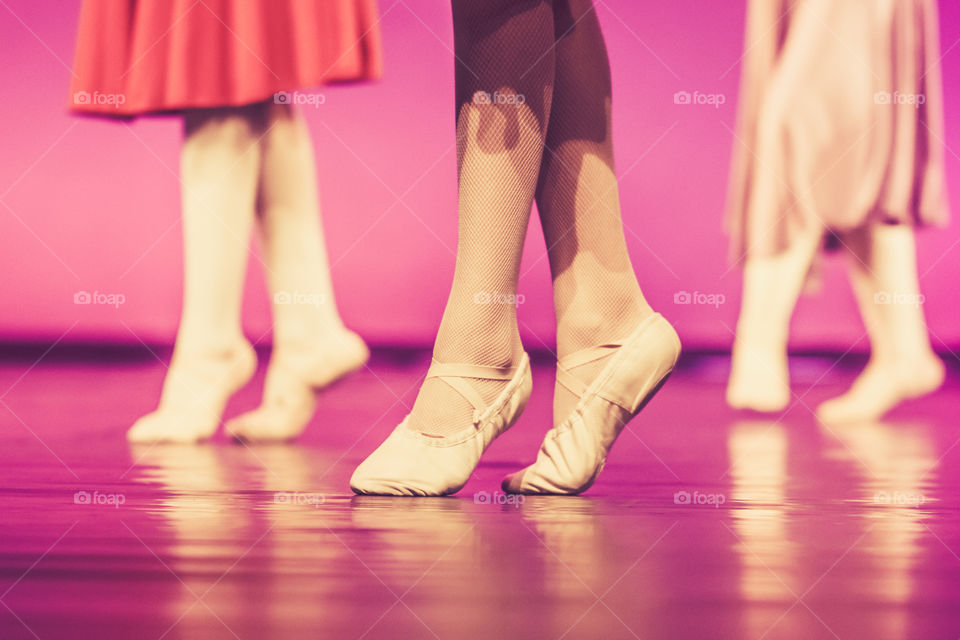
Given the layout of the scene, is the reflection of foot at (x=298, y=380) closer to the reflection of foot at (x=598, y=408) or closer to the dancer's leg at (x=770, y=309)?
the reflection of foot at (x=598, y=408)

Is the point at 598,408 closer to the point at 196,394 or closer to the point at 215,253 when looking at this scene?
the point at 196,394

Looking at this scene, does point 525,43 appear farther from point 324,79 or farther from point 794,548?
point 324,79

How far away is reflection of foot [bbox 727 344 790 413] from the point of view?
214 cm

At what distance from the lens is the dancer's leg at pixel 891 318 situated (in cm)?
217

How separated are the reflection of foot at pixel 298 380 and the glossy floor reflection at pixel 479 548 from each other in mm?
245

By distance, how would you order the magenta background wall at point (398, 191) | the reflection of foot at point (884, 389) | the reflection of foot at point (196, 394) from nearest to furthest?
the reflection of foot at point (196, 394)
the reflection of foot at point (884, 389)
the magenta background wall at point (398, 191)

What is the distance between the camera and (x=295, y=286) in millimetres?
1661

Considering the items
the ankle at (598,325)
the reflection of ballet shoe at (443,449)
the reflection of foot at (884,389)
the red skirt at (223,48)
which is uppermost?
the red skirt at (223,48)

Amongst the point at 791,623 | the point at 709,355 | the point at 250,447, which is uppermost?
the point at 791,623

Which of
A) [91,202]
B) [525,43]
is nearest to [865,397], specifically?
[525,43]

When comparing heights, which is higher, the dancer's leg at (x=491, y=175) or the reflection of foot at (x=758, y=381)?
the dancer's leg at (x=491, y=175)

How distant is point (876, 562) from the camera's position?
1.95 ft

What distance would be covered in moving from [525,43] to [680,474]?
43cm

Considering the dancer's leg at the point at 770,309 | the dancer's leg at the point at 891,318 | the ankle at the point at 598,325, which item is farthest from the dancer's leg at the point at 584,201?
the dancer's leg at the point at 770,309
